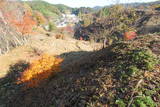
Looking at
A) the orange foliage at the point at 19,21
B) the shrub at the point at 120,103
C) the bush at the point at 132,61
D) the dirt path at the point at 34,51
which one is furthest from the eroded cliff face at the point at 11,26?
the shrub at the point at 120,103

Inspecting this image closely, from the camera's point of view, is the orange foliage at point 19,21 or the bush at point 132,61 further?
the orange foliage at point 19,21

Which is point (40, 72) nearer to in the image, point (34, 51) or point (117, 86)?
point (117, 86)

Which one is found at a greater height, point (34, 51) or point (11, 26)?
point (11, 26)

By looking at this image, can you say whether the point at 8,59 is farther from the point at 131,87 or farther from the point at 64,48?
the point at 131,87

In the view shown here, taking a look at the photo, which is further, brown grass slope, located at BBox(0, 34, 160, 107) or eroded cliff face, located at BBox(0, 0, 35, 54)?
eroded cliff face, located at BBox(0, 0, 35, 54)

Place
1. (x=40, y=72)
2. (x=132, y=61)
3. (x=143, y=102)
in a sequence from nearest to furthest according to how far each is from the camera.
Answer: (x=143, y=102)
(x=132, y=61)
(x=40, y=72)

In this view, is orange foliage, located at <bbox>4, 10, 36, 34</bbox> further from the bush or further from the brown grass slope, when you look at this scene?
the bush

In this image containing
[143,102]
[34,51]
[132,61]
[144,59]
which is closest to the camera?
[143,102]

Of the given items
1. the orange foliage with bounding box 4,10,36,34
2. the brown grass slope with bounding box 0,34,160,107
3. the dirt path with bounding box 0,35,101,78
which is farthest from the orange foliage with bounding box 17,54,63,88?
the orange foliage with bounding box 4,10,36,34

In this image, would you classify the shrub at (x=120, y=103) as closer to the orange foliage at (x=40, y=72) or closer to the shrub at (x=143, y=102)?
the shrub at (x=143, y=102)

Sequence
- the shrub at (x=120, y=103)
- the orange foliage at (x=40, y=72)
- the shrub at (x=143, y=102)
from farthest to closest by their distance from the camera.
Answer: the orange foliage at (x=40, y=72), the shrub at (x=120, y=103), the shrub at (x=143, y=102)

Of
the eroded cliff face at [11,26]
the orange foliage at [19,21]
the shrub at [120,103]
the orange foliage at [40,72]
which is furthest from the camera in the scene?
the orange foliage at [19,21]

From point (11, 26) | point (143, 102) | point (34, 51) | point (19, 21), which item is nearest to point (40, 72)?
point (143, 102)

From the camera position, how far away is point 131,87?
8078 mm
